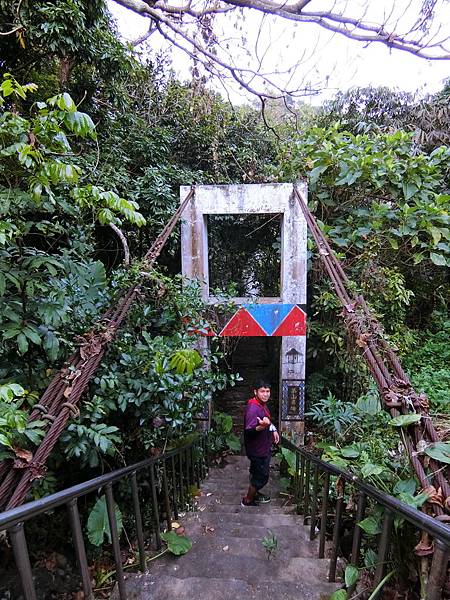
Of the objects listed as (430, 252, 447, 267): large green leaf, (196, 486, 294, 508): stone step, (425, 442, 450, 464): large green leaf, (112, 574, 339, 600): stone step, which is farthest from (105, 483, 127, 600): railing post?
(430, 252, 447, 267): large green leaf

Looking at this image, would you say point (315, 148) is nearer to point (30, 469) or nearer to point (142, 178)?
point (142, 178)

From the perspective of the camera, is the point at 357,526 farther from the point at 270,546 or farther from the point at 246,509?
the point at 246,509

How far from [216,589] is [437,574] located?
1083 millimetres

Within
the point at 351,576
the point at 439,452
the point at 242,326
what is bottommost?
the point at 351,576

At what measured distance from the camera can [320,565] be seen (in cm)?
195

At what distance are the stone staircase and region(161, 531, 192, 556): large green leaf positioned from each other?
5 cm

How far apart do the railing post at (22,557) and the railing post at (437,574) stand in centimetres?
120

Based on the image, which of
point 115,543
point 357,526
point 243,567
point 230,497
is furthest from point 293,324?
point 115,543

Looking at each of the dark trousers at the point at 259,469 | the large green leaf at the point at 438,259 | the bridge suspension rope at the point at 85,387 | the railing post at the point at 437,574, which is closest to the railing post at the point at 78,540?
the bridge suspension rope at the point at 85,387

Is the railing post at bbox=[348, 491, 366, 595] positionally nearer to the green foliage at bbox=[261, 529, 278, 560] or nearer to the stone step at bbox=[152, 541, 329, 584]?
the stone step at bbox=[152, 541, 329, 584]

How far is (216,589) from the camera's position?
1696 millimetres

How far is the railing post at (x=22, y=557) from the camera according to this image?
93 cm

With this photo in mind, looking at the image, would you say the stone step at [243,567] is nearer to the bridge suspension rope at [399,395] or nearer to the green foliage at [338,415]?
the bridge suspension rope at [399,395]

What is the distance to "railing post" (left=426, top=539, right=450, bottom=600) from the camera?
107 centimetres
